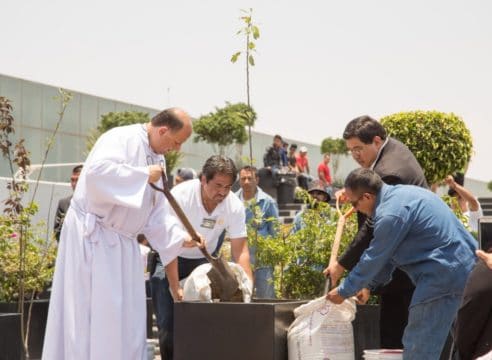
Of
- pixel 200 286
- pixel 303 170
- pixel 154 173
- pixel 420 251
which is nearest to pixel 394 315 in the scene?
pixel 420 251

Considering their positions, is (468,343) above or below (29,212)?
below

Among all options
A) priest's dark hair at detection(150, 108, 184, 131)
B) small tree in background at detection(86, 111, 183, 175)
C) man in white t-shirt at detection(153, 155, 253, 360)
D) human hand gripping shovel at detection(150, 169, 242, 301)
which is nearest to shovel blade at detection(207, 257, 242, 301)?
human hand gripping shovel at detection(150, 169, 242, 301)

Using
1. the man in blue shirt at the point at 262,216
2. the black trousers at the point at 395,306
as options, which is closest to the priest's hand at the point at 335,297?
the black trousers at the point at 395,306

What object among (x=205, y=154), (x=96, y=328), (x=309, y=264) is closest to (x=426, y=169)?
(x=309, y=264)

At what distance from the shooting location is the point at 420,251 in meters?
6.46

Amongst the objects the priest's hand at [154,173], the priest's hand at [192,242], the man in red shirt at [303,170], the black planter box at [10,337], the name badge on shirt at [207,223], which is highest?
the man in red shirt at [303,170]

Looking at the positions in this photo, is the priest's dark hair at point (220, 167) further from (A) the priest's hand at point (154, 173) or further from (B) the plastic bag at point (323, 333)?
(B) the plastic bag at point (323, 333)

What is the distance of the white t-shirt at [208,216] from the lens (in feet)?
26.6

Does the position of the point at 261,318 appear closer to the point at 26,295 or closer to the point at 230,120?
the point at 26,295

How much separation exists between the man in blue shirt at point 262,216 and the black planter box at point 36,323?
6.75 ft

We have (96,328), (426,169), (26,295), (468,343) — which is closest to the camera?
(468,343)

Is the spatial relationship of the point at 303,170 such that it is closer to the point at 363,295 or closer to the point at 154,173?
the point at 363,295

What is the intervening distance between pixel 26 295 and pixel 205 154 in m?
34.8

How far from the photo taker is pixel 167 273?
7.52 metres
